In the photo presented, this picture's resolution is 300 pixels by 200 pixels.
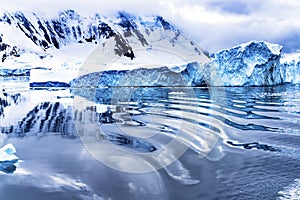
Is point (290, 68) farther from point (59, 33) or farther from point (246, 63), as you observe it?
point (59, 33)

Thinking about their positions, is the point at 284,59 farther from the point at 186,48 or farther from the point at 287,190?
the point at 287,190

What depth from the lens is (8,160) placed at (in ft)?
14.1

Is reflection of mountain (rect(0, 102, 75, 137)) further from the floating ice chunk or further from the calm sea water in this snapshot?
the floating ice chunk

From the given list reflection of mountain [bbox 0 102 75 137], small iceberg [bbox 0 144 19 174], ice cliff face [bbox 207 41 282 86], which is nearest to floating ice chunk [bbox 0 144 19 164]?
small iceberg [bbox 0 144 19 174]

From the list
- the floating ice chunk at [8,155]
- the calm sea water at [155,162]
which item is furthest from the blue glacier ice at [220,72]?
the floating ice chunk at [8,155]

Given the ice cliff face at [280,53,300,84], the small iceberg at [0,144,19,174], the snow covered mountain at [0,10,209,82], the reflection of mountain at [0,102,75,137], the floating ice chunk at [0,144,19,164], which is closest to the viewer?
the small iceberg at [0,144,19,174]

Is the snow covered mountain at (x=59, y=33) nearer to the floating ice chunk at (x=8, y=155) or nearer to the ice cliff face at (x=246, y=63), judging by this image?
the ice cliff face at (x=246, y=63)

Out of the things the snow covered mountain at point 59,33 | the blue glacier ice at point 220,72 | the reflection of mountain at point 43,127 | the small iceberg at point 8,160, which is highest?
the snow covered mountain at point 59,33

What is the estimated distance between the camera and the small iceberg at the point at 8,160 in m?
3.91

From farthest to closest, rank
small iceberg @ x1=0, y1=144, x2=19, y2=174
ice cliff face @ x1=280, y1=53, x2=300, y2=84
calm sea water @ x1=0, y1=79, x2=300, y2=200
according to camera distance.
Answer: ice cliff face @ x1=280, y1=53, x2=300, y2=84
small iceberg @ x1=0, y1=144, x2=19, y2=174
calm sea water @ x1=0, y1=79, x2=300, y2=200

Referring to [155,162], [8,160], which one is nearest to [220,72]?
[155,162]

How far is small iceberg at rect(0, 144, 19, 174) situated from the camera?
391 centimetres

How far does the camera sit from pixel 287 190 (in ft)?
10.3

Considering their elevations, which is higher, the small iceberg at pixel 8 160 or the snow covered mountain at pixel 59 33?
the snow covered mountain at pixel 59 33
